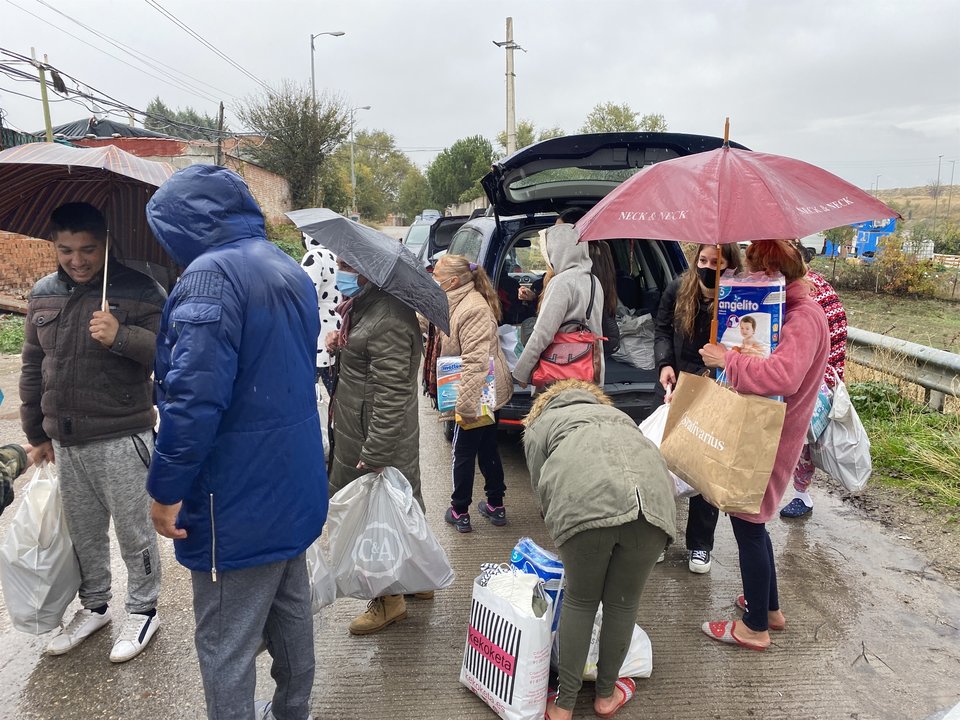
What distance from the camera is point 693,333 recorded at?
3.28 metres

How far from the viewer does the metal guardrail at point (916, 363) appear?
479 centimetres

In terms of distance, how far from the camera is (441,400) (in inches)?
143

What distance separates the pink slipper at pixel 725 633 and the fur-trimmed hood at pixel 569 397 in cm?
129

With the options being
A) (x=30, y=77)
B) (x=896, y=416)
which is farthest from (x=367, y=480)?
(x=30, y=77)

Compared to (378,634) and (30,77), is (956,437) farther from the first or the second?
(30,77)

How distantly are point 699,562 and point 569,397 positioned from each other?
165cm

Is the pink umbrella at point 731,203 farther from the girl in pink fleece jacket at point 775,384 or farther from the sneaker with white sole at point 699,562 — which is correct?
the sneaker with white sole at point 699,562

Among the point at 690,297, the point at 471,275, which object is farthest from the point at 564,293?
the point at 690,297

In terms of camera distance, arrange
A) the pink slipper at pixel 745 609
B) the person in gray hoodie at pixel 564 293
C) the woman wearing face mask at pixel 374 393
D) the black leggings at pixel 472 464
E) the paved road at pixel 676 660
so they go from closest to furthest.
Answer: the paved road at pixel 676 660
the woman wearing face mask at pixel 374 393
the pink slipper at pixel 745 609
the person in gray hoodie at pixel 564 293
the black leggings at pixel 472 464

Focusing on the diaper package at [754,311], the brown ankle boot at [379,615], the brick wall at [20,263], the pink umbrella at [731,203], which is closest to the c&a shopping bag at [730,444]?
the diaper package at [754,311]

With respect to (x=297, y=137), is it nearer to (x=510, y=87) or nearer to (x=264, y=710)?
(x=510, y=87)

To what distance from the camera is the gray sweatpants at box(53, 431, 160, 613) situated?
2.67 m

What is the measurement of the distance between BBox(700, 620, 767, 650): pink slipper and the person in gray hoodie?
5.34 feet

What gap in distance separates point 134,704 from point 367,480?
125 cm
